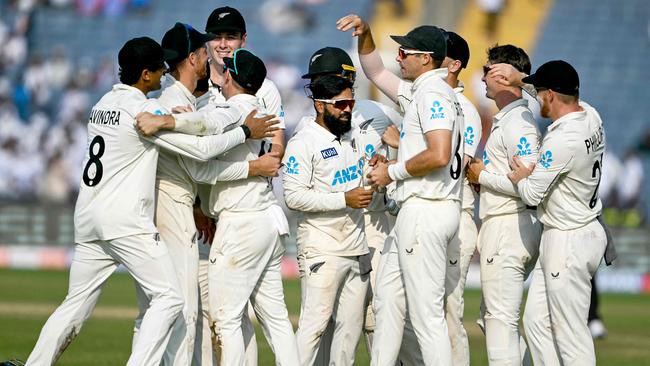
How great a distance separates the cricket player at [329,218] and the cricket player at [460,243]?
2.31ft

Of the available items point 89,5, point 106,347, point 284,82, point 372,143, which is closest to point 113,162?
point 372,143

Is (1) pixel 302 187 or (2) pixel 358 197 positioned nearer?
(2) pixel 358 197

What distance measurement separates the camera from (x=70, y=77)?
2906 centimetres

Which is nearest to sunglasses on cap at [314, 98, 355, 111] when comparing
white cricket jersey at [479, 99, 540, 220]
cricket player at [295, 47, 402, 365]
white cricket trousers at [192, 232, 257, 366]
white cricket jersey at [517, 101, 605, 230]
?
cricket player at [295, 47, 402, 365]

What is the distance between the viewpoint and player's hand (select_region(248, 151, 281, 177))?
27.8 ft

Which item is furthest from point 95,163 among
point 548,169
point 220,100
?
point 548,169

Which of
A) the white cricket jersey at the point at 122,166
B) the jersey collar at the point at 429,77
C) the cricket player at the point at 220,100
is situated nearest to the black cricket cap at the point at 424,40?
the jersey collar at the point at 429,77

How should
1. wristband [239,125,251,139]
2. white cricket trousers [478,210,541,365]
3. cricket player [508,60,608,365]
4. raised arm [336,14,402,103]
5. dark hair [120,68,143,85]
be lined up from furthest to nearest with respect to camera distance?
raised arm [336,14,402,103]
white cricket trousers [478,210,541,365]
cricket player [508,60,608,365]
wristband [239,125,251,139]
dark hair [120,68,143,85]

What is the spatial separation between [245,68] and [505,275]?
269cm

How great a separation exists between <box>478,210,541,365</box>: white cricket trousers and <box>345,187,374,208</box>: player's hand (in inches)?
46.1

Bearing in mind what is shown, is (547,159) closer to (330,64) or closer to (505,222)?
(505,222)

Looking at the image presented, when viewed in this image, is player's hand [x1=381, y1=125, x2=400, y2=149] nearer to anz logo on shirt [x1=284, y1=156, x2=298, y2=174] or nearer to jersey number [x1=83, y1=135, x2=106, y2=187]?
anz logo on shirt [x1=284, y1=156, x2=298, y2=174]

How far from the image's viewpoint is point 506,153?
9273 mm

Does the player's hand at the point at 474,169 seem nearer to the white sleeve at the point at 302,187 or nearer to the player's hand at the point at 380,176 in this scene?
the player's hand at the point at 380,176
